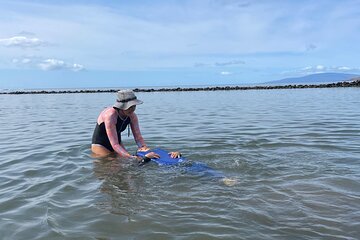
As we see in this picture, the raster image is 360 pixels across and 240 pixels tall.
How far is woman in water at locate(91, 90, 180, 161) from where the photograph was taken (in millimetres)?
8266

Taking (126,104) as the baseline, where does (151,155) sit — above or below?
below

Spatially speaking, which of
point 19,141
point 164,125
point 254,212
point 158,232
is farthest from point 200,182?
point 164,125

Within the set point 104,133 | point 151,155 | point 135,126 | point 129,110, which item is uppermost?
point 129,110

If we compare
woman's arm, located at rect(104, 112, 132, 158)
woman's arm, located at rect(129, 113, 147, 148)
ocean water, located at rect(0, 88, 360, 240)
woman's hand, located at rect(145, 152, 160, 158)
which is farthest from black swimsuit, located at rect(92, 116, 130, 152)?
woman's hand, located at rect(145, 152, 160, 158)

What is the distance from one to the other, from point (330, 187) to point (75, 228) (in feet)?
14.0

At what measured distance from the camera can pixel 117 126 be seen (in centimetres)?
891

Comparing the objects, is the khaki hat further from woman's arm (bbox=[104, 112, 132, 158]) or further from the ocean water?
the ocean water

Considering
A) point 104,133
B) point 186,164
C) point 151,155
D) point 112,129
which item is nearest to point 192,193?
point 186,164

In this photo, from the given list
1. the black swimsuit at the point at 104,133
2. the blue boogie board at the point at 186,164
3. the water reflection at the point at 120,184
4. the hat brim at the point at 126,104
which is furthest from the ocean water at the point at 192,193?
the hat brim at the point at 126,104

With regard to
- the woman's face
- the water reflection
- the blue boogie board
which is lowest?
the water reflection

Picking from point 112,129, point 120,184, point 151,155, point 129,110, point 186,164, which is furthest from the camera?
point 112,129

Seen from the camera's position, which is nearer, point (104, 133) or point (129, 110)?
point (129, 110)

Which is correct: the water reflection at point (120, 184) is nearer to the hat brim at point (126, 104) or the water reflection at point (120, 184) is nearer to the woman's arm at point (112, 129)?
the woman's arm at point (112, 129)

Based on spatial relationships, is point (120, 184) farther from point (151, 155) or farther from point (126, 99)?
point (126, 99)
